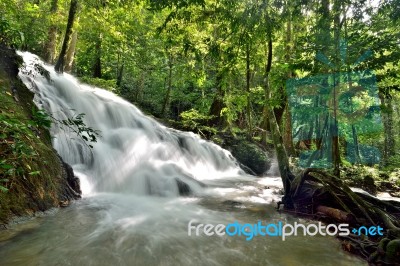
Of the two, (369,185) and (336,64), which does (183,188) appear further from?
(369,185)

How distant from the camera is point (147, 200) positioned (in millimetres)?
6312

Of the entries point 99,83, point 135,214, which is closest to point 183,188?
point 135,214

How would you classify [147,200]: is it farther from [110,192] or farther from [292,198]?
[292,198]

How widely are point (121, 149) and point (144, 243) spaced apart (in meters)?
5.36

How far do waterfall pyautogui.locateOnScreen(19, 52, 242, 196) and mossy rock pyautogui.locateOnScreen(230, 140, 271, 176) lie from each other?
68 centimetres

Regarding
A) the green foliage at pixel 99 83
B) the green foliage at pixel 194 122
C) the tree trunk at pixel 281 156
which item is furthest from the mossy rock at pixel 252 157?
the green foliage at pixel 99 83

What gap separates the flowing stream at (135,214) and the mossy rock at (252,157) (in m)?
3.26

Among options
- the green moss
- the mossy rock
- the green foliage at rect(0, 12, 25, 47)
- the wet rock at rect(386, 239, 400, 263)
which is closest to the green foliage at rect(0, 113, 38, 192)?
the green moss

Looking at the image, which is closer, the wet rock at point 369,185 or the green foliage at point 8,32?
the green foliage at point 8,32

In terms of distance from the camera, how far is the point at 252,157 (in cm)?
1375

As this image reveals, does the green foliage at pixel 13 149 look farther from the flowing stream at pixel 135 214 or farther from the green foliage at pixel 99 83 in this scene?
the green foliage at pixel 99 83

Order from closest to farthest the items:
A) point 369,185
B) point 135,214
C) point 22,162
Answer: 1. point 22,162
2. point 135,214
3. point 369,185

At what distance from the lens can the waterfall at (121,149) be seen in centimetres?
689

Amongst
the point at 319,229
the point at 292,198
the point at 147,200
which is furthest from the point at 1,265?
the point at 292,198
